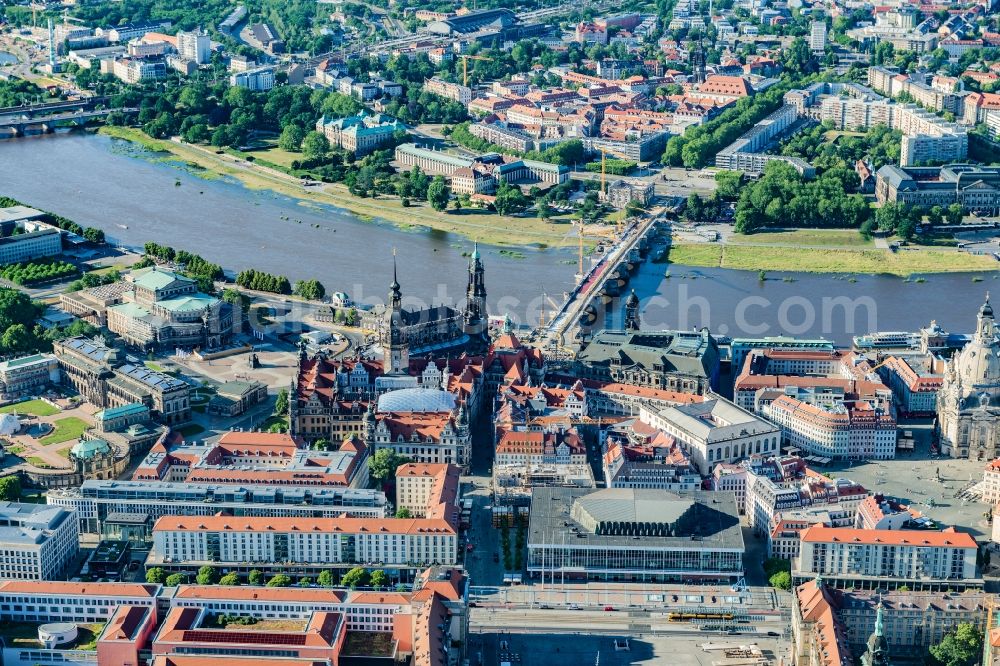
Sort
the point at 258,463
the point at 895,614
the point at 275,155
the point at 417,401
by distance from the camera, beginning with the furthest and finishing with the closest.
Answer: the point at 275,155 < the point at 417,401 < the point at 258,463 < the point at 895,614

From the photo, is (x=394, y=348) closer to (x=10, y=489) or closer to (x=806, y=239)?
(x=10, y=489)

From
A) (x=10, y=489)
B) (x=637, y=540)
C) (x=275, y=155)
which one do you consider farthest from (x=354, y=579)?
(x=275, y=155)

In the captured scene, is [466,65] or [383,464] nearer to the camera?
[383,464]

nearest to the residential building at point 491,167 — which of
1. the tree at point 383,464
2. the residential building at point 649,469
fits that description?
the tree at point 383,464

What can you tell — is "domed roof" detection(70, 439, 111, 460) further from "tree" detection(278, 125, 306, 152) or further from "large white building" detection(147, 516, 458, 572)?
"tree" detection(278, 125, 306, 152)

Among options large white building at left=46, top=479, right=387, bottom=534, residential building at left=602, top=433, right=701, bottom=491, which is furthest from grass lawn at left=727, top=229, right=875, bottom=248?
large white building at left=46, top=479, right=387, bottom=534

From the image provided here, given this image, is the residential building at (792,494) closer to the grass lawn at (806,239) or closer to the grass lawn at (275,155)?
the grass lawn at (806,239)
